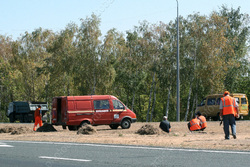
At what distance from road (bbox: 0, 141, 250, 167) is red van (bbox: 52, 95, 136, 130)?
1395 cm

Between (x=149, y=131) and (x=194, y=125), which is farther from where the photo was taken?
(x=194, y=125)

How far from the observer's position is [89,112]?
27781 mm

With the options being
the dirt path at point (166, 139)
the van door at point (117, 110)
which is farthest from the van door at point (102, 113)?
the dirt path at point (166, 139)

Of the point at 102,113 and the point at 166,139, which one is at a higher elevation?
the point at 102,113

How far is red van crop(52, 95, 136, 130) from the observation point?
90.3 ft

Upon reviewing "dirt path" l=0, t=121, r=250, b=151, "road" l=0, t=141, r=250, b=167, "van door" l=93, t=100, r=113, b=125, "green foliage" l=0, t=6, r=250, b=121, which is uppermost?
"green foliage" l=0, t=6, r=250, b=121

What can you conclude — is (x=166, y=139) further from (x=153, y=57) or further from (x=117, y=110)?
(x=153, y=57)

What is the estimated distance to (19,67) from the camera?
69.8m

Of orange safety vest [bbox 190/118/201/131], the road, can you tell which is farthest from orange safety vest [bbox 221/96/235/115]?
orange safety vest [bbox 190/118/201/131]

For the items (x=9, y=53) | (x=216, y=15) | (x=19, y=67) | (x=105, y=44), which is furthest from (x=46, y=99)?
(x=216, y=15)

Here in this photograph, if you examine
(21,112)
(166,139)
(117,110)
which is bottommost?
(166,139)

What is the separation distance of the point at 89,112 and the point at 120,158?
16756 mm

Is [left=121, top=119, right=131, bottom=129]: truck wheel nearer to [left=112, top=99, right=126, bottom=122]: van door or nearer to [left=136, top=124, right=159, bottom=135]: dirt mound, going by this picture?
[left=112, top=99, right=126, bottom=122]: van door

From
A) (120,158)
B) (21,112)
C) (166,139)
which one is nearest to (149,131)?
(166,139)
